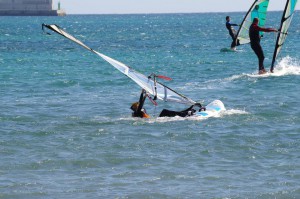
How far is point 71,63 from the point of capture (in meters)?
37.5

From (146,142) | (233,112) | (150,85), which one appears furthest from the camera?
(233,112)

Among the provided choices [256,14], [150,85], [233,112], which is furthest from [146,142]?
[256,14]

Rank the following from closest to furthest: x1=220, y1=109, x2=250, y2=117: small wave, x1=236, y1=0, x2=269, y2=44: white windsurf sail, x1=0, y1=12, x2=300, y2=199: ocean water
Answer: x1=0, y1=12, x2=300, y2=199: ocean water → x1=220, y1=109, x2=250, y2=117: small wave → x1=236, y1=0, x2=269, y2=44: white windsurf sail

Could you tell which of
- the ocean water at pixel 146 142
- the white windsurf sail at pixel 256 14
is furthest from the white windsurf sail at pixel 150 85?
the white windsurf sail at pixel 256 14

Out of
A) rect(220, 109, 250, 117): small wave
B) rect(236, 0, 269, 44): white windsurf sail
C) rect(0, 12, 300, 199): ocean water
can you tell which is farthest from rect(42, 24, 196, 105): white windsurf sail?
rect(236, 0, 269, 44): white windsurf sail

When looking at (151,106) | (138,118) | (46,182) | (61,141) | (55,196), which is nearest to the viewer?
(55,196)

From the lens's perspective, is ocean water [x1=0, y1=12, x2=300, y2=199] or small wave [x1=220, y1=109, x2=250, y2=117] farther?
small wave [x1=220, y1=109, x2=250, y2=117]

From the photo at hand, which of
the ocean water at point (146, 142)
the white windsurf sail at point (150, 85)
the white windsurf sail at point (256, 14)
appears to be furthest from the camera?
the white windsurf sail at point (256, 14)

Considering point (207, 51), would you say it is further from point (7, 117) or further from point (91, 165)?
point (91, 165)

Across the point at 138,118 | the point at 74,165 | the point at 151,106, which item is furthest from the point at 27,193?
the point at 151,106

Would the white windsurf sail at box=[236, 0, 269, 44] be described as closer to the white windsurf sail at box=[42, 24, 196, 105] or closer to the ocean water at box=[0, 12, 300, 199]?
the ocean water at box=[0, 12, 300, 199]

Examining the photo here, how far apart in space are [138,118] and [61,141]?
2.52m

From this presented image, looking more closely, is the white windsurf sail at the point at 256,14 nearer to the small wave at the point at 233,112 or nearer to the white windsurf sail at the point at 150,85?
the small wave at the point at 233,112

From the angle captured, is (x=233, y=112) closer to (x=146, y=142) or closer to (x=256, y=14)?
(x=146, y=142)
